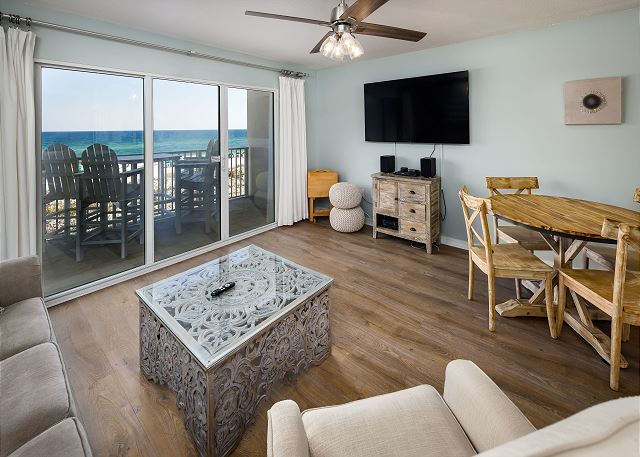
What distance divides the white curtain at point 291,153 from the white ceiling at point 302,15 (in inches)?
44.1

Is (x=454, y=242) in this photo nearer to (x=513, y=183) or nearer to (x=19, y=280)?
(x=513, y=183)

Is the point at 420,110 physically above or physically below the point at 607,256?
above

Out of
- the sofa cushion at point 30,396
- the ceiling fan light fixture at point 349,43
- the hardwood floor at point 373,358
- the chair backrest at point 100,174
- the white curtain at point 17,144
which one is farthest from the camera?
the chair backrest at point 100,174

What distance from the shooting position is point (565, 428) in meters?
0.52

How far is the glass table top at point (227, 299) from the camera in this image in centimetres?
151

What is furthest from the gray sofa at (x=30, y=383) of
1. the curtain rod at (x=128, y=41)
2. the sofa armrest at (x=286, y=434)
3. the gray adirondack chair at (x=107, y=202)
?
the curtain rod at (x=128, y=41)

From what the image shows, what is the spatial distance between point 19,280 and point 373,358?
6.94 feet

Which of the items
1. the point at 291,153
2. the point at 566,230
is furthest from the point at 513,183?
the point at 291,153

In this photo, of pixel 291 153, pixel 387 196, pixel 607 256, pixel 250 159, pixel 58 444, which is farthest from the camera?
pixel 291 153

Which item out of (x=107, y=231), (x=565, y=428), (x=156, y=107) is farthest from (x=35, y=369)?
(x=156, y=107)

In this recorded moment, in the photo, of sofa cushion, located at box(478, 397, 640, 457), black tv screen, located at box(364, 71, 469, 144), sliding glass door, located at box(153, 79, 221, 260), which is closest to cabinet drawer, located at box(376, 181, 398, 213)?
black tv screen, located at box(364, 71, 469, 144)

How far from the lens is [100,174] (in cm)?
311

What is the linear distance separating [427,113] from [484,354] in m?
2.95

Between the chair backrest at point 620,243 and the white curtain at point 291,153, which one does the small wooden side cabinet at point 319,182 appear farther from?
the chair backrest at point 620,243
